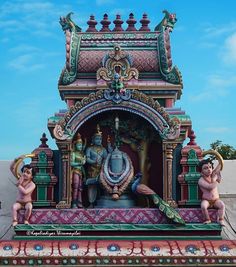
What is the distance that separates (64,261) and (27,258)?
22.0 inches

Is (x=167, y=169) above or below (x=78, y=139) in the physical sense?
below

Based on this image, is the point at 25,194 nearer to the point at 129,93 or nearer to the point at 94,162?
the point at 94,162

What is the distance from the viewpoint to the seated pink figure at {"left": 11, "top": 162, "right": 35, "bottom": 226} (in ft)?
37.2

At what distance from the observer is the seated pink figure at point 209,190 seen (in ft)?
37.1

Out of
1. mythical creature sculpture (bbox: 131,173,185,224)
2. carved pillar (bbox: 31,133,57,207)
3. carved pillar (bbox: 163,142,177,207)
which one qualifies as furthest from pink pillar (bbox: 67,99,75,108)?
carved pillar (bbox: 163,142,177,207)

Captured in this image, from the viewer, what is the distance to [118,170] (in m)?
11.8

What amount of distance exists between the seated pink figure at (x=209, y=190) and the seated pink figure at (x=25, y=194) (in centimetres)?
274

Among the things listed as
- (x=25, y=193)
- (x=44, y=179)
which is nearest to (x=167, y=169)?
(x=44, y=179)

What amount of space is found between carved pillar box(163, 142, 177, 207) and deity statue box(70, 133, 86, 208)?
4.48ft

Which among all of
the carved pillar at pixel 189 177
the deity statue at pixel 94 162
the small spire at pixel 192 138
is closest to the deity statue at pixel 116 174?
the deity statue at pixel 94 162

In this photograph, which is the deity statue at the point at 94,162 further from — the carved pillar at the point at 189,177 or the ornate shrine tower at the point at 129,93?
the carved pillar at the point at 189,177

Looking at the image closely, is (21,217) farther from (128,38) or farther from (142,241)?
(128,38)

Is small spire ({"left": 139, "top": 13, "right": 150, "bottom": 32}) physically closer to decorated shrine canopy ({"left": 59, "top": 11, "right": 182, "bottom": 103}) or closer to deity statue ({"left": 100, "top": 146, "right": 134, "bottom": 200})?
decorated shrine canopy ({"left": 59, "top": 11, "right": 182, "bottom": 103})

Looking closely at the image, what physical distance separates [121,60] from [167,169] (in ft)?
7.03
